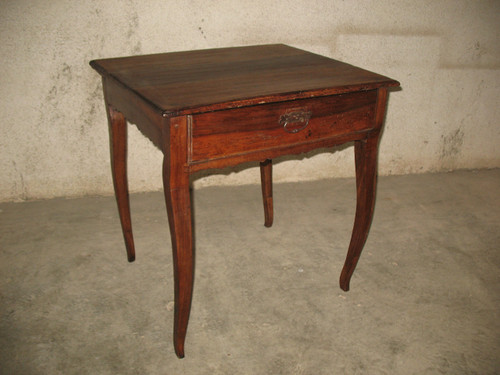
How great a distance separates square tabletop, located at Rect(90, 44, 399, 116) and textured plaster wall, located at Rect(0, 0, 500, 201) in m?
0.50

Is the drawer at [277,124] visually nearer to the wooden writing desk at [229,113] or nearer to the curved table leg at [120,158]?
the wooden writing desk at [229,113]

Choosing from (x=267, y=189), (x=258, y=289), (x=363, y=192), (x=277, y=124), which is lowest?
(x=258, y=289)

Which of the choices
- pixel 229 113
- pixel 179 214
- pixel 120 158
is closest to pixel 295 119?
pixel 229 113

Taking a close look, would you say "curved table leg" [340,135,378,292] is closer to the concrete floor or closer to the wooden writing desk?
the wooden writing desk

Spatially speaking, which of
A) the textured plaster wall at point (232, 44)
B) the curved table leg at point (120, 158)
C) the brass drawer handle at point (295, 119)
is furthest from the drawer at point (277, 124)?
the textured plaster wall at point (232, 44)

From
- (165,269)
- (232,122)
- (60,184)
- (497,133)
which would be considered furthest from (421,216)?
(60,184)

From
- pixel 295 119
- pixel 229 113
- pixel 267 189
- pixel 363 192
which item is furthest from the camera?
pixel 267 189

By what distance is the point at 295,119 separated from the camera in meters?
1.40

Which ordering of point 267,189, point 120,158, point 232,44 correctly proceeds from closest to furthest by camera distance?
1. point 120,158
2. point 267,189
3. point 232,44

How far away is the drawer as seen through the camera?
1.29 meters

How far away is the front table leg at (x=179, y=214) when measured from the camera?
125 cm

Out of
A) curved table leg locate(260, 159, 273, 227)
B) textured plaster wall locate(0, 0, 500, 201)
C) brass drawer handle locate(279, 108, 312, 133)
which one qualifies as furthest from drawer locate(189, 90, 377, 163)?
textured plaster wall locate(0, 0, 500, 201)

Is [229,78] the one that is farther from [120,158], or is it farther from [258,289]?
[258,289]

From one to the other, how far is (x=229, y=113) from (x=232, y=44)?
Result: 113 cm
